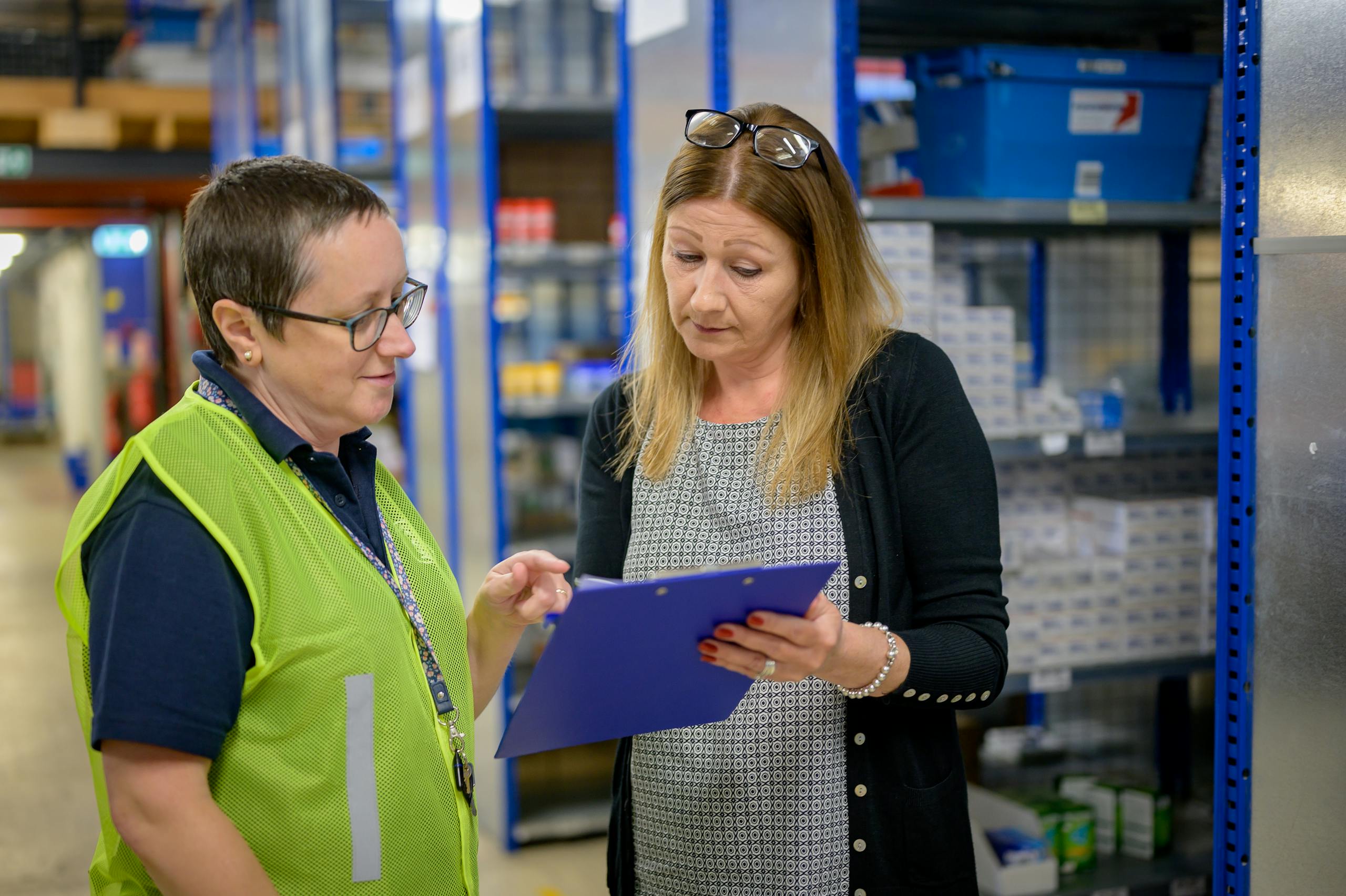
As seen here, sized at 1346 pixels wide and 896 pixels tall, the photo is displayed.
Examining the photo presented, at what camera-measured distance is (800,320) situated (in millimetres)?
1882

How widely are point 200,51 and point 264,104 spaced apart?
1.08 m

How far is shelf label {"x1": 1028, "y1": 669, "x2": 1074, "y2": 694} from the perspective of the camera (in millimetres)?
3029

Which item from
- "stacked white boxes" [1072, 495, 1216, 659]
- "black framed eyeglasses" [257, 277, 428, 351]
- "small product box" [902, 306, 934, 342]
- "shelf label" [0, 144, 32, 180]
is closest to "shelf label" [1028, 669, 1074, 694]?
"stacked white boxes" [1072, 495, 1216, 659]

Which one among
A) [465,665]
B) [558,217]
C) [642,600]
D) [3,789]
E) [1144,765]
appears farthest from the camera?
[558,217]

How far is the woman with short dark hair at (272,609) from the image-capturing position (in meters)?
1.18

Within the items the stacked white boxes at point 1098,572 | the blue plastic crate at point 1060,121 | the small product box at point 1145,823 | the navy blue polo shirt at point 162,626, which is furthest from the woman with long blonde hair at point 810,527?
the small product box at point 1145,823

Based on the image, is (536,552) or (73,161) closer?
(536,552)

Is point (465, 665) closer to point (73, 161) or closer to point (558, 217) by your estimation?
point (558, 217)

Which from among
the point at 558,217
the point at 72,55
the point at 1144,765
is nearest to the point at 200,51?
the point at 72,55

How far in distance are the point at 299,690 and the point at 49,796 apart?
4438mm

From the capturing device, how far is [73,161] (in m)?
9.56

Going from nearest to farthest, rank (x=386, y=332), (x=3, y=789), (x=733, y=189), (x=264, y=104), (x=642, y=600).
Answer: (x=642, y=600) < (x=386, y=332) < (x=733, y=189) < (x=3, y=789) < (x=264, y=104)

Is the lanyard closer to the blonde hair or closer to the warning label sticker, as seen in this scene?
the blonde hair

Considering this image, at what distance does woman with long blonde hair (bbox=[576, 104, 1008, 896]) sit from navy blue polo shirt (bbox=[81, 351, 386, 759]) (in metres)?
0.71
